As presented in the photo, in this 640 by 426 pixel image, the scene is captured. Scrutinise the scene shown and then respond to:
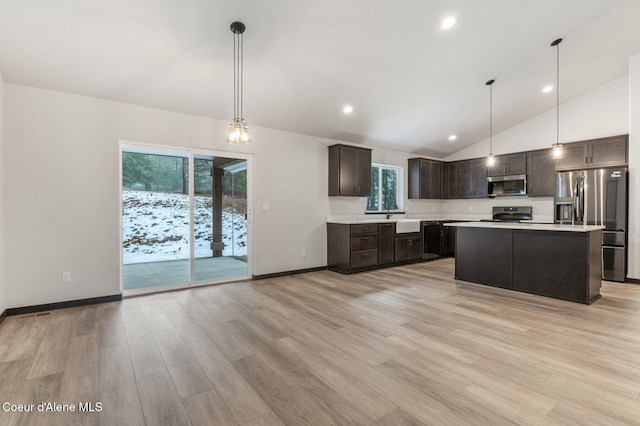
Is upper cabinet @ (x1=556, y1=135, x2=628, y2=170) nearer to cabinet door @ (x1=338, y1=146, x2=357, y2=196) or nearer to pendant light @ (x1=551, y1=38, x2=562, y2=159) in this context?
pendant light @ (x1=551, y1=38, x2=562, y2=159)

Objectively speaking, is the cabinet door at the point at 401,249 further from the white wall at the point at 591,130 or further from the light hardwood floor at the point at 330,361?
the white wall at the point at 591,130

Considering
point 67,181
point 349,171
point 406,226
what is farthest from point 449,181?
point 67,181

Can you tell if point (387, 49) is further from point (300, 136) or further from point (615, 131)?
point (615, 131)

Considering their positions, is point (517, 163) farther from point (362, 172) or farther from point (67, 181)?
point (67, 181)

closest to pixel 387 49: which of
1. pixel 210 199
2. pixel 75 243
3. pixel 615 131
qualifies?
pixel 210 199

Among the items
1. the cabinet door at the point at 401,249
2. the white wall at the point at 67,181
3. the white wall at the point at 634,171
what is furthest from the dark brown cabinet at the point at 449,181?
the white wall at the point at 67,181

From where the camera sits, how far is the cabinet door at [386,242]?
586 cm

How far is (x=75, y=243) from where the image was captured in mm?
3680

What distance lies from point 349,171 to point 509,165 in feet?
12.0

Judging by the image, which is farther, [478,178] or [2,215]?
[478,178]

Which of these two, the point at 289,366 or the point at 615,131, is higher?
the point at 615,131

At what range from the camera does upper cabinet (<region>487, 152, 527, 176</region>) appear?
6471mm

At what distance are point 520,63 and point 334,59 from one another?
2901mm

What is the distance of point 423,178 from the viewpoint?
24.2 ft
